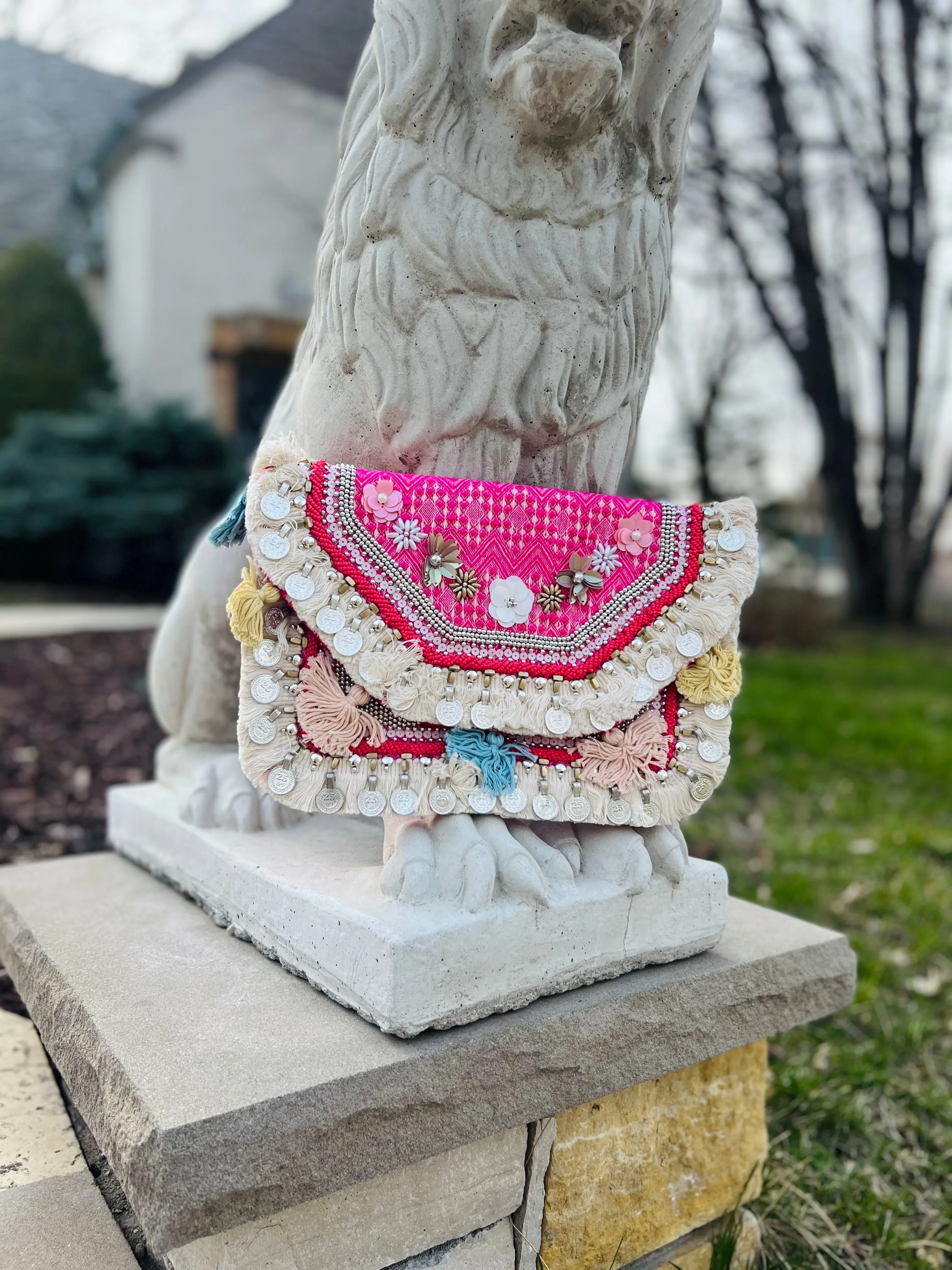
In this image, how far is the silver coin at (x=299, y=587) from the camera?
48.9 inches

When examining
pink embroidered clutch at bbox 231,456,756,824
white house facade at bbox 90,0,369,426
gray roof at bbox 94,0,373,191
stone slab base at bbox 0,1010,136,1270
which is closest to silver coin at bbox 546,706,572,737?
pink embroidered clutch at bbox 231,456,756,824

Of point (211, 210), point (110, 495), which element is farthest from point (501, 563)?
point (211, 210)

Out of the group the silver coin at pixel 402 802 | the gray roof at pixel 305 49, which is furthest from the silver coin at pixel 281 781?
the gray roof at pixel 305 49

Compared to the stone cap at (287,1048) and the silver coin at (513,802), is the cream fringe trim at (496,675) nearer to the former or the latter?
the silver coin at (513,802)

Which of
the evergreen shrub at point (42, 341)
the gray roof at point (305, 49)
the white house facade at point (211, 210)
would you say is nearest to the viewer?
the gray roof at point (305, 49)

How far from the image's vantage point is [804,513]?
16.8m

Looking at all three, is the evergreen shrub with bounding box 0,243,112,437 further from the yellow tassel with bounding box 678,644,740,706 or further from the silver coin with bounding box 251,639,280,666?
the yellow tassel with bounding box 678,644,740,706

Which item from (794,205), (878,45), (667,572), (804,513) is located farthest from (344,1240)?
(804,513)

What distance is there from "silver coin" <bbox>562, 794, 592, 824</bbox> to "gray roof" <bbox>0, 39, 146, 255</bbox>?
12404mm

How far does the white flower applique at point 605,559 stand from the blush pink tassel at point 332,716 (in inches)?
14.3

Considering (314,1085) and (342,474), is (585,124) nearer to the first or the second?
(342,474)

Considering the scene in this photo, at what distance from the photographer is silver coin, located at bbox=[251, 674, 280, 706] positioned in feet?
4.12

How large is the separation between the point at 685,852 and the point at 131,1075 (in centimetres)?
78

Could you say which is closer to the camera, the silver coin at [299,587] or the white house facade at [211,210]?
the silver coin at [299,587]
